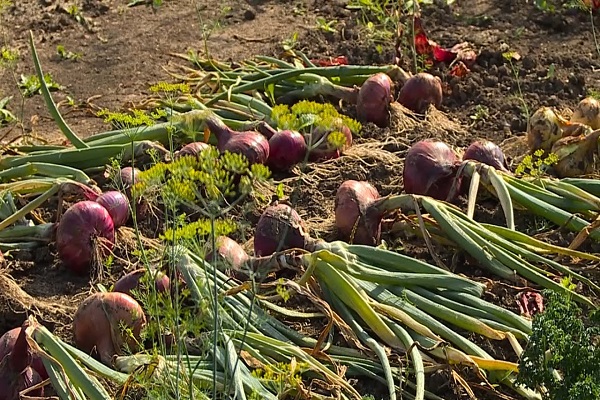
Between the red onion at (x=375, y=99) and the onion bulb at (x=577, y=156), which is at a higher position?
the onion bulb at (x=577, y=156)

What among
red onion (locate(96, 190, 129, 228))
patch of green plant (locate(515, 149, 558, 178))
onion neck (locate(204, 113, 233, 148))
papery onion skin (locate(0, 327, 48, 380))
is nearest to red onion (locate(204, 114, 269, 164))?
onion neck (locate(204, 113, 233, 148))

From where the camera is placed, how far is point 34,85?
4.68 meters

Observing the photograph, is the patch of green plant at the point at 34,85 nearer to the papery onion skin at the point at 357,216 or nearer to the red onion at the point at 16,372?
the papery onion skin at the point at 357,216

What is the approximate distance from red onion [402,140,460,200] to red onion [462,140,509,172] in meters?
0.11

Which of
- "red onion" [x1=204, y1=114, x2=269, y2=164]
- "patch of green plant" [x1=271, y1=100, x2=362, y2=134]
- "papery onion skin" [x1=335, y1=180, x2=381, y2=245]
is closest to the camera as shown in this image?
"patch of green plant" [x1=271, y1=100, x2=362, y2=134]

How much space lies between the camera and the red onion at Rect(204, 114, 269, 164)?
352cm

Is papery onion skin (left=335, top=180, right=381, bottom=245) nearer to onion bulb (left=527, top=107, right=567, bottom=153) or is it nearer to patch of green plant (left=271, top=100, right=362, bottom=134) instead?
onion bulb (left=527, top=107, right=567, bottom=153)

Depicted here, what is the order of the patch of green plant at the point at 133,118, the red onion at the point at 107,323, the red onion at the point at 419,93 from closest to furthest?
the patch of green plant at the point at 133,118 < the red onion at the point at 107,323 < the red onion at the point at 419,93

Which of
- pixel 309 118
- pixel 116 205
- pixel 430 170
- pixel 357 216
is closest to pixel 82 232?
pixel 116 205

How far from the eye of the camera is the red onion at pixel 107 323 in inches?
104

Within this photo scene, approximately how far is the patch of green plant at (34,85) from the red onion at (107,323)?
86.6 inches

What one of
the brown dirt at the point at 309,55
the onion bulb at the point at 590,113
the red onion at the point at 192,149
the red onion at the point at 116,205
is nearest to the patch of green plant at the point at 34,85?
the brown dirt at the point at 309,55

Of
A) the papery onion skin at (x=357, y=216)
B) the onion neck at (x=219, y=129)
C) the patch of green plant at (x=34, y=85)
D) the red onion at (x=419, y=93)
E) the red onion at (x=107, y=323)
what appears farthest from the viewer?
the patch of green plant at (x=34, y=85)

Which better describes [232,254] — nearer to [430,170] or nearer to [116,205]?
[116,205]
